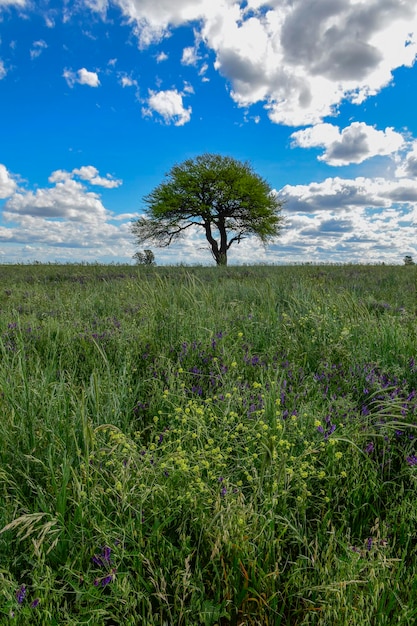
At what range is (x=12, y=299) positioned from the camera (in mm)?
8281

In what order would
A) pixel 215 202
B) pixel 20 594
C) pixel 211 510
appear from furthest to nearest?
pixel 215 202, pixel 211 510, pixel 20 594

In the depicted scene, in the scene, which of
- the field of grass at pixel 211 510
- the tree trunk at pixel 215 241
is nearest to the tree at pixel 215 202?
the tree trunk at pixel 215 241

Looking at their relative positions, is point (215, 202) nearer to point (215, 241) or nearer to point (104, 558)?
point (215, 241)

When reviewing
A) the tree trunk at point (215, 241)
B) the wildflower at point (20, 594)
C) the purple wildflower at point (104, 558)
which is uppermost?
the tree trunk at point (215, 241)

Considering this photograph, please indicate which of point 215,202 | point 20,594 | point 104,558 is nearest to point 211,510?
point 104,558

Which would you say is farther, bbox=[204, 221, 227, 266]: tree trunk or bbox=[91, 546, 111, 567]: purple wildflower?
bbox=[204, 221, 227, 266]: tree trunk

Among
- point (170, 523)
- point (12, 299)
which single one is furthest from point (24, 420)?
point (12, 299)

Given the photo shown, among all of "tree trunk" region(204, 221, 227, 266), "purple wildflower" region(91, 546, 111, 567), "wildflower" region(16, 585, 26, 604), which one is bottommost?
"wildflower" region(16, 585, 26, 604)

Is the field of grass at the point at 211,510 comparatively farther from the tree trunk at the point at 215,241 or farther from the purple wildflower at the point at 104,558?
the tree trunk at the point at 215,241

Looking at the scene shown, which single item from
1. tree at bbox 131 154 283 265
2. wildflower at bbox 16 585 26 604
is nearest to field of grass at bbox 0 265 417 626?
wildflower at bbox 16 585 26 604

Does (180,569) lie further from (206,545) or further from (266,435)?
(266,435)

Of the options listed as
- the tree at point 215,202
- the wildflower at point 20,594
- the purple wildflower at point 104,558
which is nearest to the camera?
the wildflower at point 20,594

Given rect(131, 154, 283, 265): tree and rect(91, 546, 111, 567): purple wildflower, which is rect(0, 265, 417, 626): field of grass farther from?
rect(131, 154, 283, 265): tree

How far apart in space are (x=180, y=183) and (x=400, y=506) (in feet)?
132
